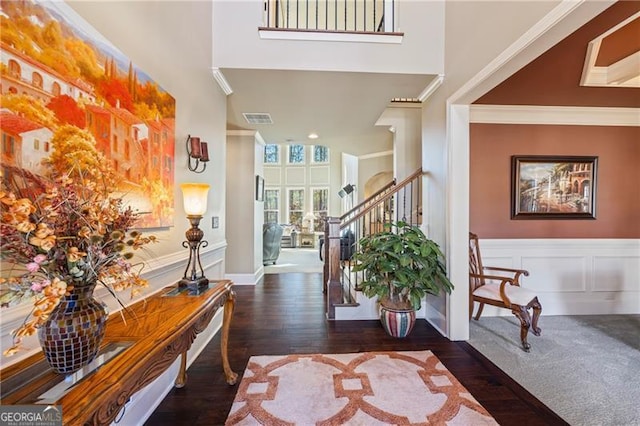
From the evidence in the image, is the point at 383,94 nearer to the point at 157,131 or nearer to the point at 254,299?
the point at 157,131

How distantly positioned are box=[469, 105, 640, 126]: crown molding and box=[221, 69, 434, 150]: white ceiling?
907mm

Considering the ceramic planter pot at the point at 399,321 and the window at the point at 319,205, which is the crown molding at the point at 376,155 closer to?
the window at the point at 319,205

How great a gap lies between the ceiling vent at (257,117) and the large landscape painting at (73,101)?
2.18 m

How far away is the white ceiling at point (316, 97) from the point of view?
2.90 meters

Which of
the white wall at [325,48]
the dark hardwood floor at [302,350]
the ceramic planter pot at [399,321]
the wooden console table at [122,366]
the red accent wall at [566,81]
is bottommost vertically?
the dark hardwood floor at [302,350]

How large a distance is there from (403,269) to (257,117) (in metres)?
3.01

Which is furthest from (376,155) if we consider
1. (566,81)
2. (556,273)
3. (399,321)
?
(399,321)

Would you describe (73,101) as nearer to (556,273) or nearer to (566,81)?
(566,81)

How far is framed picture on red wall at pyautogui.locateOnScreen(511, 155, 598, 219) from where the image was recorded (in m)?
3.30

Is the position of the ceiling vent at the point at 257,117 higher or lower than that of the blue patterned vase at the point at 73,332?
higher

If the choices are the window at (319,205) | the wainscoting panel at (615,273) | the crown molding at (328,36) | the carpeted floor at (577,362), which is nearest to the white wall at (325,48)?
the crown molding at (328,36)

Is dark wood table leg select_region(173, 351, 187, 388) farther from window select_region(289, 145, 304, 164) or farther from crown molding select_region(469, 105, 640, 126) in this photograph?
window select_region(289, 145, 304, 164)

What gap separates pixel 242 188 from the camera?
4.70m

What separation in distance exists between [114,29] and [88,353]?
1.53 meters
